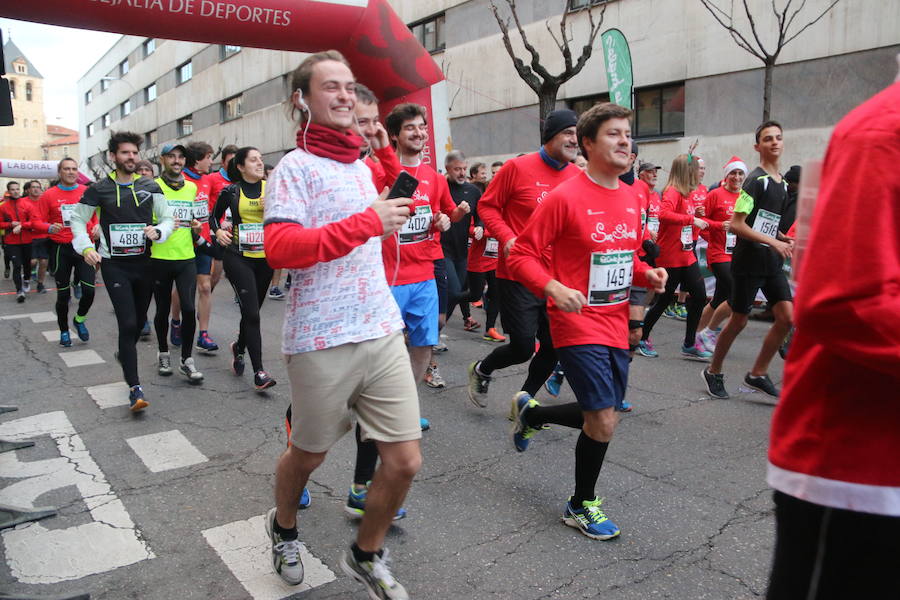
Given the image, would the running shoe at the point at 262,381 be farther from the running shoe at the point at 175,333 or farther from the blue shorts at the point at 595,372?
the blue shorts at the point at 595,372

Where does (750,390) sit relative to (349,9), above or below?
below

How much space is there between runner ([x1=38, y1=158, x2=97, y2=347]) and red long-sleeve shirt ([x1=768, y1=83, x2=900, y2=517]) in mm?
6459

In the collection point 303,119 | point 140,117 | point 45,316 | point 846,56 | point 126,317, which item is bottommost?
point 45,316

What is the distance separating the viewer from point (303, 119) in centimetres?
275

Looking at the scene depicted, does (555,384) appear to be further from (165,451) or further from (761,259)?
(165,451)

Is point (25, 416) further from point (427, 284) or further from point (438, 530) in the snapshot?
point (438, 530)

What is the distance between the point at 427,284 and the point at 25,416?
3.20 metres

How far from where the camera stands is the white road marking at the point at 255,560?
2.92 meters

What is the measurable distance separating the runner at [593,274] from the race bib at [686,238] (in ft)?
13.4

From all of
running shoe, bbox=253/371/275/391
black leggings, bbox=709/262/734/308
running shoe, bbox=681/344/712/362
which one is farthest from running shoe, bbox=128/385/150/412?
black leggings, bbox=709/262/734/308

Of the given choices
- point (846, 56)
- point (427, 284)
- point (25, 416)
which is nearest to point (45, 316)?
point (25, 416)

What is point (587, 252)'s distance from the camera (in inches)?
135

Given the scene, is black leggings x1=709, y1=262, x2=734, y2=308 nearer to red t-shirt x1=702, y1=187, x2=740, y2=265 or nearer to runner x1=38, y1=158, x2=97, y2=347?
red t-shirt x1=702, y1=187, x2=740, y2=265

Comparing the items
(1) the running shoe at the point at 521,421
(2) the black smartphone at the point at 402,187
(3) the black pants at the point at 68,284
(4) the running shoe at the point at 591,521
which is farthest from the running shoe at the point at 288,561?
(3) the black pants at the point at 68,284
